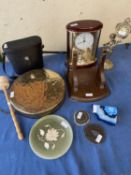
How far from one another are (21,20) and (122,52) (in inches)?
20.6

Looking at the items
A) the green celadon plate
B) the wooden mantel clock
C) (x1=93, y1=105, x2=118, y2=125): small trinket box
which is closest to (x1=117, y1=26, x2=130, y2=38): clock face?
the wooden mantel clock

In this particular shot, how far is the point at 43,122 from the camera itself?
598 millimetres

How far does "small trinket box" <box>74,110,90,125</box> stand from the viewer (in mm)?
598

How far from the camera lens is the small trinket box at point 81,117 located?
0.60 meters

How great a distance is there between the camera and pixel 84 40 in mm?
656

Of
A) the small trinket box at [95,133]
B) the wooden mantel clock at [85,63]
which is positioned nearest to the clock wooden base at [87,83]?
the wooden mantel clock at [85,63]

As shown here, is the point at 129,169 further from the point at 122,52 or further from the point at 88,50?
the point at 122,52

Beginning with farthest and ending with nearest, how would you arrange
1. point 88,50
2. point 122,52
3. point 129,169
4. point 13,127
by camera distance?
point 122,52 < point 88,50 < point 13,127 < point 129,169

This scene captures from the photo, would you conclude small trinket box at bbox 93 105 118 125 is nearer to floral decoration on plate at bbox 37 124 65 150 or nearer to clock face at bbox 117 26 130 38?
floral decoration on plate at bbox 37 124 65 150

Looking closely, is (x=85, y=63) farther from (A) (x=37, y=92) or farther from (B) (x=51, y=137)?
(B) (x=51, y=137)

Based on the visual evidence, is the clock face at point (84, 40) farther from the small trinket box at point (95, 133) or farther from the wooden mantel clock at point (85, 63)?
the small trinket box at point (95, 133)

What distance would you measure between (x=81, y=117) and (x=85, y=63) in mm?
242

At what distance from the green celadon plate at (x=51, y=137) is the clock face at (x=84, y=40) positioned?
0.30 meters

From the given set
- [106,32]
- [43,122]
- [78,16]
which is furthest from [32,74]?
[106,32]
